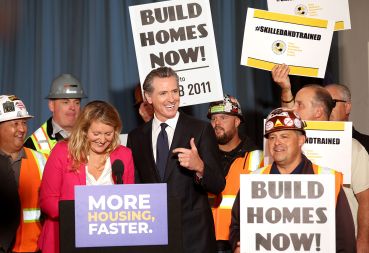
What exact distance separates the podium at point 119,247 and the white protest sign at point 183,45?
174 centimetres

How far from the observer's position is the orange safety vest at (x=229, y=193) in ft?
17.0

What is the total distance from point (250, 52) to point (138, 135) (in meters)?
1.13

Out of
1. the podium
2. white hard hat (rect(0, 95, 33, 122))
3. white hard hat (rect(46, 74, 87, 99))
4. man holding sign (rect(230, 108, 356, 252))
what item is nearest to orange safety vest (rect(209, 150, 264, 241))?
man holding sign (rect(230, 108, 356, 252))

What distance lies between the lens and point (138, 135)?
4395mm

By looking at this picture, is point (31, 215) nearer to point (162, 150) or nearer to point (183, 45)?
point (162, 150)

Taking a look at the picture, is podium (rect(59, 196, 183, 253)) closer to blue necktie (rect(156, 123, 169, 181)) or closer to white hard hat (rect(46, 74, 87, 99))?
blue necktie (rect(156, 123, 169, 181))

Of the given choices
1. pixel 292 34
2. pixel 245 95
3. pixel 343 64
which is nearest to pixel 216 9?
pixel 245 95

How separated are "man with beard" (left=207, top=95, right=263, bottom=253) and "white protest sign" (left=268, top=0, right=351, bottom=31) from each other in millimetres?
764

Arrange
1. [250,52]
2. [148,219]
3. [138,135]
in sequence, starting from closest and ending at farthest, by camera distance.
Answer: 1. [148,219]
2. [138,135]
3. [250,52]

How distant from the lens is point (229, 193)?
5238 mm

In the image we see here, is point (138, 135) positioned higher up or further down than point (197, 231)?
higher up

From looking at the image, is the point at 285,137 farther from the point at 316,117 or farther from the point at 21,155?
the point at 21,155

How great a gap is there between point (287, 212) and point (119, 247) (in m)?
0.82

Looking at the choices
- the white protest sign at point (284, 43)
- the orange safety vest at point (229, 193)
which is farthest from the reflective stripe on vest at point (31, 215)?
the white protest sign at point (284, 43)
